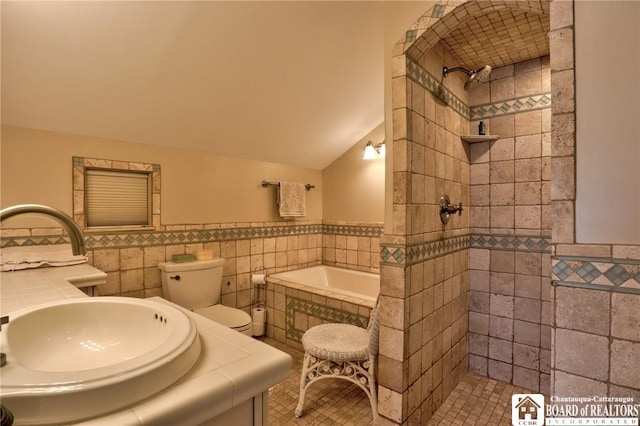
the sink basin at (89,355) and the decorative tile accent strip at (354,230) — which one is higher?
the decorative tile accent strip at (354,230)

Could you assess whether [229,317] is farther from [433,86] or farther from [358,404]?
[433,86]

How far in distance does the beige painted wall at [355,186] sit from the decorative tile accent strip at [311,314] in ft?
3.98

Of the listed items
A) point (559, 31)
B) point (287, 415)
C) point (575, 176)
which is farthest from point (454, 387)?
point (559, 31)

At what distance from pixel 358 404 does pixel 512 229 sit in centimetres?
167

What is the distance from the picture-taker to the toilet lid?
2432mm

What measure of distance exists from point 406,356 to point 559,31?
1.62 metres

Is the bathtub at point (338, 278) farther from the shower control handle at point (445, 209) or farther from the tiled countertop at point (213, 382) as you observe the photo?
the tiled countertop at point (213, 382)

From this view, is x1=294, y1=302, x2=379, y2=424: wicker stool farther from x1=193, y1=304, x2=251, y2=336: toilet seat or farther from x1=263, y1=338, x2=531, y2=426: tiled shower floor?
x1=193, y1=304, x2=251, y2=336: toilet seat

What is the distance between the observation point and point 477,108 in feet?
8.55

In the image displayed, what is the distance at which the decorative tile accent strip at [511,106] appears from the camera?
2.35m

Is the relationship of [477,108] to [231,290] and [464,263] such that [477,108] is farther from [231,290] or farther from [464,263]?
[231,290]

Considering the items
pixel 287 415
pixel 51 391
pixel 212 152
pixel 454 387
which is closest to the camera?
pixel 51 391

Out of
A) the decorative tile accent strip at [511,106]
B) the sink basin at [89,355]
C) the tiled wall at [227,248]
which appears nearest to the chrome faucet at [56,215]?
the sink basin at [89,355]

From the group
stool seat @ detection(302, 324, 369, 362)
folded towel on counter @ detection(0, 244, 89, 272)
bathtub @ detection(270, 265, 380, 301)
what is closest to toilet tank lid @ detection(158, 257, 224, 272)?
folded towel on counter @ detection(0, 244, 89, 272)
